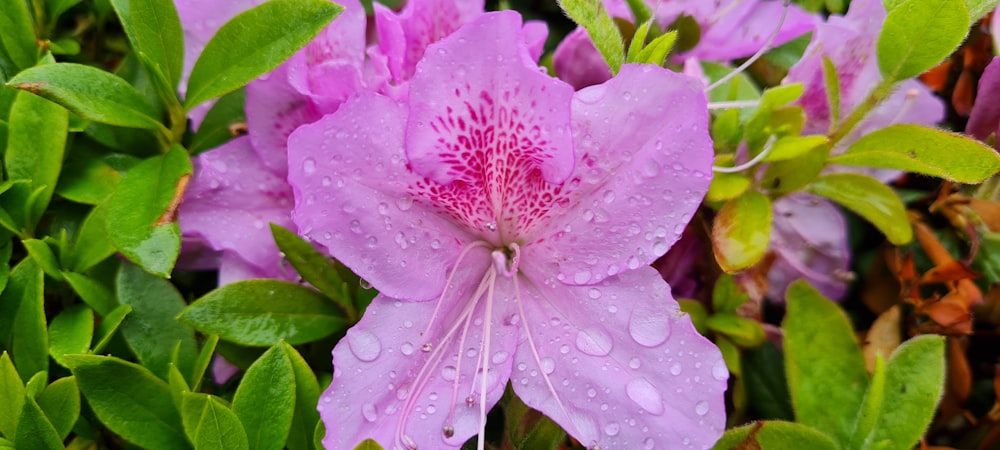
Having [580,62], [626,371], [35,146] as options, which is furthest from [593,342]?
[35,146]

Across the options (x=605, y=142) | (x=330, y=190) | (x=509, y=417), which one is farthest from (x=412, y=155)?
(x=509, y=417)

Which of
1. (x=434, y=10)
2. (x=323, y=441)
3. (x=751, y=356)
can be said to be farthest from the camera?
(x=751, y=356)

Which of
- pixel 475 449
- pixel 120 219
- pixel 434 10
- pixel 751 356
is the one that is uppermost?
pixel 434 10

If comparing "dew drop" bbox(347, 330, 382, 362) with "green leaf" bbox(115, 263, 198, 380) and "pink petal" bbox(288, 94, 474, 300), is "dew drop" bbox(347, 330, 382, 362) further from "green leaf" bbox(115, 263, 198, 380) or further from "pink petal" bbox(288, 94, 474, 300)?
"green leaf" bbox(115, 263, 198, 380)

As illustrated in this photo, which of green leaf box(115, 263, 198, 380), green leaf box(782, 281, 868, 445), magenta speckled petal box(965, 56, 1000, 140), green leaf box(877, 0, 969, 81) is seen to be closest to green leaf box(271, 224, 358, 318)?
green leaf box(115, 263, 198, 380)

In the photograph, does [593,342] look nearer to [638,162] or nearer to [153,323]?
[638,162]

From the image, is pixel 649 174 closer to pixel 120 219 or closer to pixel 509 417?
pixel 509 417
